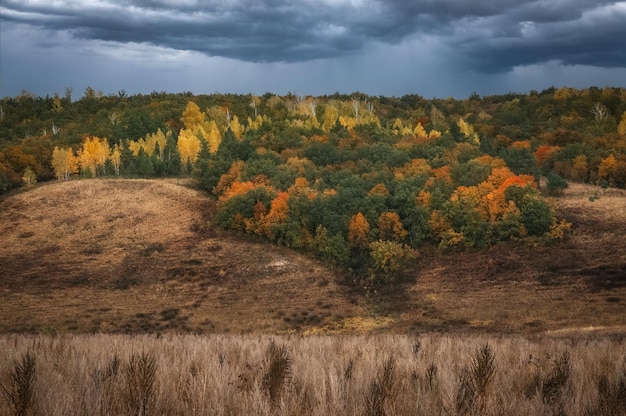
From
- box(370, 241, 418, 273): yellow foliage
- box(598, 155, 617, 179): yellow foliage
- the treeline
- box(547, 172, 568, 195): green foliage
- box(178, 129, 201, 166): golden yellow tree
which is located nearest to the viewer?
box(370, 241, 418, 273): yellow foliage

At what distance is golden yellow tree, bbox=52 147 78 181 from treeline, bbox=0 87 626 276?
0.70ft

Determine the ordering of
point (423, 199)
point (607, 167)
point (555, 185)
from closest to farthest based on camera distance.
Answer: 1. point (423, 199)
2. point (555, 185)
3. point (607, 167)

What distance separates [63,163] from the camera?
4899 inches

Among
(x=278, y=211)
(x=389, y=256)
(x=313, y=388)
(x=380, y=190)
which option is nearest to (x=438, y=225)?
(x=389, y=256)

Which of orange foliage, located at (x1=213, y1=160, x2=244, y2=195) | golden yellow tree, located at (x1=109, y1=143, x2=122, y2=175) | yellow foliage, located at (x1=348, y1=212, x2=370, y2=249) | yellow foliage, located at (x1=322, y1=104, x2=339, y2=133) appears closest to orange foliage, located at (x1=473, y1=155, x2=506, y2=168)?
yellow foliage, located at (x1=348, y1=212, x2=370, y2=249)

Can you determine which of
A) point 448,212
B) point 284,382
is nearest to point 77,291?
point 448,212

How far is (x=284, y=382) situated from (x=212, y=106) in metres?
196

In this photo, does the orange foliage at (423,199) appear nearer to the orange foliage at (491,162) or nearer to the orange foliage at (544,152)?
the orange foliage at (491,162)

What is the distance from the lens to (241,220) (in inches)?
3524

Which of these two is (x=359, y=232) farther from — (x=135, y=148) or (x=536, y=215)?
(x=135, y=148)

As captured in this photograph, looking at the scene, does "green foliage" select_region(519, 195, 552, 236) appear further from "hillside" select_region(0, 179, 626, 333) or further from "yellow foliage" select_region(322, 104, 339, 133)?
"yellow foliage" select_region(322, 104, 339, 133)

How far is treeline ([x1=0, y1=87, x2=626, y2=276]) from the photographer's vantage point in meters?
80.9

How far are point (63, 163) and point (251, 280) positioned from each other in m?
68.7

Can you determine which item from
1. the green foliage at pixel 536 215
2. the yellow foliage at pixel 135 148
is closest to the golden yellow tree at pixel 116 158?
the yellow foliage at pixel 135 148
